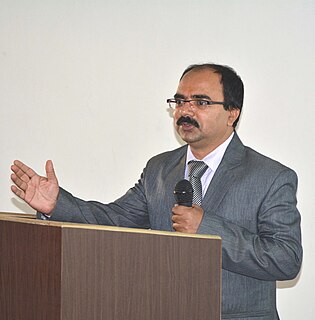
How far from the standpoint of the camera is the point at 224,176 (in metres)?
2.76

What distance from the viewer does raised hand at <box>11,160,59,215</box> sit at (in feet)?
8.11

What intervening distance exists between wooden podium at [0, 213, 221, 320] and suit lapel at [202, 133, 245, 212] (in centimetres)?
68

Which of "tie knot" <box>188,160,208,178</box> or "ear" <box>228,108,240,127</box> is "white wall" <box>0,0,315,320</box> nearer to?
"ear" <box>228,108,240,127</box>

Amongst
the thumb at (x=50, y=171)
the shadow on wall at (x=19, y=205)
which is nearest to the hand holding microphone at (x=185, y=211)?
the thumb at (x=50, y=171)

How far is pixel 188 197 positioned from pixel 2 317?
0.66m

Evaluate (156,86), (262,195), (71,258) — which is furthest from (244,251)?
(156,86)

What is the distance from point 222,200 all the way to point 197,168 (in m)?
0.20

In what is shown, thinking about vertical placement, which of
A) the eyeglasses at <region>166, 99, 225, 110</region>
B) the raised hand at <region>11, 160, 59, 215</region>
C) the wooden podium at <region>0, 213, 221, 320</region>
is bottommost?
the wooden podium at <region>0, 213, 221, 320</region>

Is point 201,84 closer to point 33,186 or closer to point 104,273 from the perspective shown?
point 33,186

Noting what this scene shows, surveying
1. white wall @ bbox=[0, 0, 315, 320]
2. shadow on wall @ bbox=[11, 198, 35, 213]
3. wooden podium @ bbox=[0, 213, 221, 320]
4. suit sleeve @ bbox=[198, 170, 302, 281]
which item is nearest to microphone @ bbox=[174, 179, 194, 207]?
suit sleeve @ bbox=[198, 170, 302, 281]

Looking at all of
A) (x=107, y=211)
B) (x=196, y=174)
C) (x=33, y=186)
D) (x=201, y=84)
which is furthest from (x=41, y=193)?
(x=201, y=84)

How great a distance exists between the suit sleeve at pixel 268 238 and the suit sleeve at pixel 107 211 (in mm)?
500

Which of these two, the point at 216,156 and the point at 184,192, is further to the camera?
the point at 216,156

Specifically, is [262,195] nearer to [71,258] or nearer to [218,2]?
[71,258]
